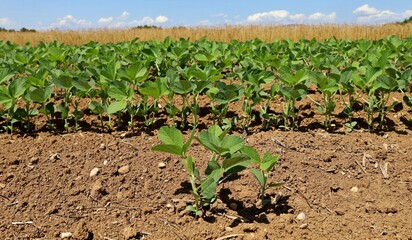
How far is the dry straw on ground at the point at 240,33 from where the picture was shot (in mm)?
13898

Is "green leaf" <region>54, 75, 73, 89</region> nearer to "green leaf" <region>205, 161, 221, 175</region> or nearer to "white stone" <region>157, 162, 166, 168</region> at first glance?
"white stone" <region>157, 162, 166, 168</region>

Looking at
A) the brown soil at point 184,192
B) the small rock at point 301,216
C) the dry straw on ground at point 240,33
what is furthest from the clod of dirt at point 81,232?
the dry straw on ground at point 240,33

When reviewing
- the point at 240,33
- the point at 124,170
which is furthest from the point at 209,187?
the point at 240,33

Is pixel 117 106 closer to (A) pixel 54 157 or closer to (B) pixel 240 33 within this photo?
(A) pixel 54 157

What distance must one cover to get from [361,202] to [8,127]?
2.40 metres

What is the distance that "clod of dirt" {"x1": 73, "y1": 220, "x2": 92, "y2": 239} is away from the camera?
74.4 inches

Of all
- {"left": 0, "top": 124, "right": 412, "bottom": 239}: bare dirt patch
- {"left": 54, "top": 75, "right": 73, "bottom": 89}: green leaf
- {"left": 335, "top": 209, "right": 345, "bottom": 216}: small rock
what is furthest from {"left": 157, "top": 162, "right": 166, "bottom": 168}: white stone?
{"left": 54, "top": 75, "right": 73, "bottom": 89}: green leaf

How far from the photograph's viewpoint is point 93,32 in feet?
55.5

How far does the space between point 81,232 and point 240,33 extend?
1332cm

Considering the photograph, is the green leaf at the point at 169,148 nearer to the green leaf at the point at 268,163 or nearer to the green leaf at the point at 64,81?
the green leaf at the point at 268,163

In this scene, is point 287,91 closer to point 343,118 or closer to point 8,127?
point 343,118

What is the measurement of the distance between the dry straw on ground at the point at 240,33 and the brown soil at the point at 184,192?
1140cm

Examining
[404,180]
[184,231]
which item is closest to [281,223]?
[184,231]

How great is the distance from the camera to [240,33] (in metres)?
14.6
